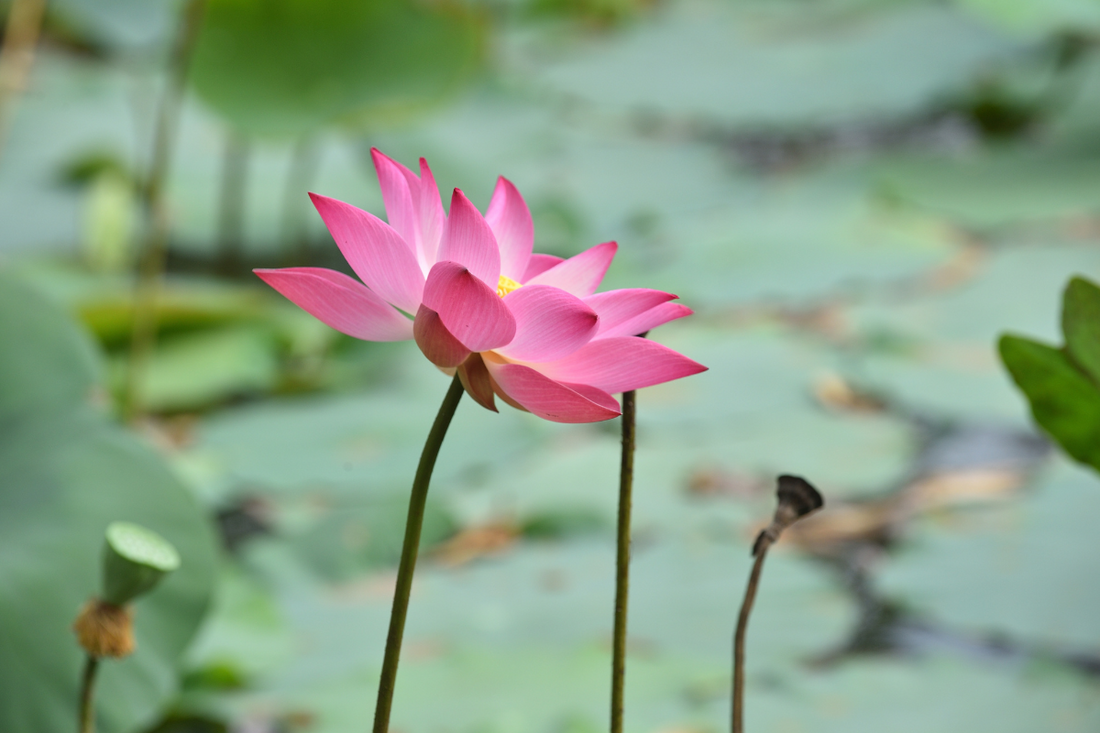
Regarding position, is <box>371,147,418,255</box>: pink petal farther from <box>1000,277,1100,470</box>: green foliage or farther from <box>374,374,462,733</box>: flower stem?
<box>1000,277,1100,470</box>: green foliage

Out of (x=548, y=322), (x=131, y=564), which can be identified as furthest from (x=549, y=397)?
(x=131, y=564)

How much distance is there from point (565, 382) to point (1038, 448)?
3.19 feet

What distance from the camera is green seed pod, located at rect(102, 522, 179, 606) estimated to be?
1.14ft

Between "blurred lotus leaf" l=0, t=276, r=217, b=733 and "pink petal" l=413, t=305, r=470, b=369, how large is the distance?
34cm

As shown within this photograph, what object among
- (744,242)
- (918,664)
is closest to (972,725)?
(918,664)

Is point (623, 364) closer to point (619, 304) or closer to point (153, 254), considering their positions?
point (619, 304)

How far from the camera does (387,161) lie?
33 centimetres

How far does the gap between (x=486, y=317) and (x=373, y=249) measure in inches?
1.6

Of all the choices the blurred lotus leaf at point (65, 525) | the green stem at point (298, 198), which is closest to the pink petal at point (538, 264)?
the blurred lotus leaf at point (65, 525)

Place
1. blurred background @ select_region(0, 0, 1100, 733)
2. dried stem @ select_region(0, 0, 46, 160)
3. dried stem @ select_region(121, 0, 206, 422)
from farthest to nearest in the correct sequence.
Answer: dried stem @ select_region(0, 0, 46, 160), dried stem @ select_region(121, 0, 206, 422), blurred background @ select_region(0, 0, 1100, 733)

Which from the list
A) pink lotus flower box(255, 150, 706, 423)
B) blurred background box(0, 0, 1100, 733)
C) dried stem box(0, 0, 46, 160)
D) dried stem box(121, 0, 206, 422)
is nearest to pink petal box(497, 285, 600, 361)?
pink lotus flower box(255, 150, 706, 423)

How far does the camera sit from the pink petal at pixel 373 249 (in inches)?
11.1

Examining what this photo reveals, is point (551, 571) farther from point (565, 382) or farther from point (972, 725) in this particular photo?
point (565, 382)

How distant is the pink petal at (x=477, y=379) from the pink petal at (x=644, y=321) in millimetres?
37
